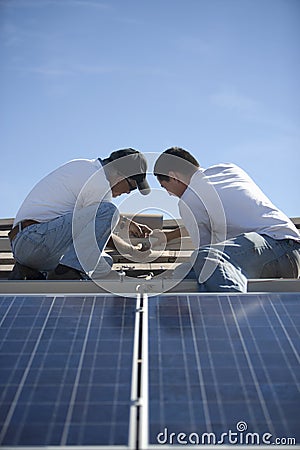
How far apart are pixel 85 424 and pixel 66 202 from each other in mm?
3506

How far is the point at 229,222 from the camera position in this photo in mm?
6152

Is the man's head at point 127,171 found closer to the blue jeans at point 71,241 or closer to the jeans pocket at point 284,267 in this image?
the blue jeans at point 71,241

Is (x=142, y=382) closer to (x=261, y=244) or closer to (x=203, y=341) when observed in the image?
(x=203, y=341)

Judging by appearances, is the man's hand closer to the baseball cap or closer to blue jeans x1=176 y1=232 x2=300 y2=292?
the baseball cap

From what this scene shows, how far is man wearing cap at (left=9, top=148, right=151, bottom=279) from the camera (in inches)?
234

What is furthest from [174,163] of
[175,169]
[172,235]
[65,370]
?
[65,370]

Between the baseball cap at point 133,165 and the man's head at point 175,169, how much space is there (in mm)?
165

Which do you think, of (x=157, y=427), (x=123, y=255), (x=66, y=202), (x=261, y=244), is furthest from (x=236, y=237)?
(x=157, y=427)

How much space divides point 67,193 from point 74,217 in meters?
0.43

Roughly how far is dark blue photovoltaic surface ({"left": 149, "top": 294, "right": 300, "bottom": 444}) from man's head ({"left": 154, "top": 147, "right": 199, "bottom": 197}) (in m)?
2.25

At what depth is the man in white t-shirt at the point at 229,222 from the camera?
215 inches

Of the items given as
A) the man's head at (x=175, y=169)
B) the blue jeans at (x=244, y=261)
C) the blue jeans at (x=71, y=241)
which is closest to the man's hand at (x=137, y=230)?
the man's head at (x=175, y=169)

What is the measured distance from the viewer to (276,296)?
4.70 m

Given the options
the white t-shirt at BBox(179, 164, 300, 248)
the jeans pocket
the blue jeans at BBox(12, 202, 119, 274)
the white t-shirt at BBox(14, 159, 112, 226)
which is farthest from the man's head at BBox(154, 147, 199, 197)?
the jeans pocket
